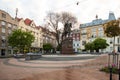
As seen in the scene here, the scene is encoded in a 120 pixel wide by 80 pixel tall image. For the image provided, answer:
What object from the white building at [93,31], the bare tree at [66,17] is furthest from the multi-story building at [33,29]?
the bare tree at [66,17]

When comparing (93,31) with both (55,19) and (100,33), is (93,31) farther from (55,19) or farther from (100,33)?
(55,19)

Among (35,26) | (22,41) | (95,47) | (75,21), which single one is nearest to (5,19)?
(22,41)

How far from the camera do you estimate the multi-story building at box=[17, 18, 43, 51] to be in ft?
227

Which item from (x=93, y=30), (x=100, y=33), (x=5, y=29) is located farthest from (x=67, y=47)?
(x=93, y=30)

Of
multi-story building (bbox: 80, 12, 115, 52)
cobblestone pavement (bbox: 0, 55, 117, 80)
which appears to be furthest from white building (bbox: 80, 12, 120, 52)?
cobblestone pavement (bbox: 0, 55, 117, 80)

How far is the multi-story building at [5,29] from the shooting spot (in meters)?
59.3

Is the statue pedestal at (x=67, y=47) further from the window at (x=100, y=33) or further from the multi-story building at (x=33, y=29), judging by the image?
the window at (x=100, y=33)

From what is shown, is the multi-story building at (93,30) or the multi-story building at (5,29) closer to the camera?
the multi-story building at (5,29)

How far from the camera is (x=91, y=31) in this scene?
82.1 meters

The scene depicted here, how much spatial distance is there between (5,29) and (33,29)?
652 inches

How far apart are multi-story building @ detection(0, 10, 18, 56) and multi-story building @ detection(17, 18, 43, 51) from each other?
481 cm

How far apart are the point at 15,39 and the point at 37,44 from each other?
1098 inches

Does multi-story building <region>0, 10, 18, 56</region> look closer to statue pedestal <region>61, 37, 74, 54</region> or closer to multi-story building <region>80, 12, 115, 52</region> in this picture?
statue pedestal <region>61, 37, 74, 54</region>

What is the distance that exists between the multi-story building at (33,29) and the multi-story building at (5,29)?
4812 millimetres
